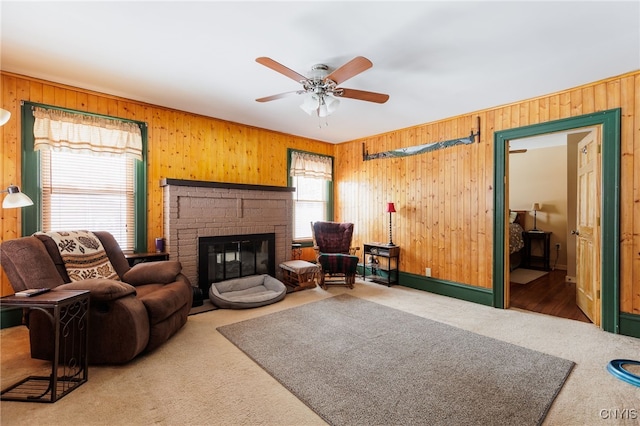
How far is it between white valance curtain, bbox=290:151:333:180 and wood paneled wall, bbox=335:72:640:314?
313 mm

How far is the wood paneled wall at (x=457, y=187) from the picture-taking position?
9.60 ft

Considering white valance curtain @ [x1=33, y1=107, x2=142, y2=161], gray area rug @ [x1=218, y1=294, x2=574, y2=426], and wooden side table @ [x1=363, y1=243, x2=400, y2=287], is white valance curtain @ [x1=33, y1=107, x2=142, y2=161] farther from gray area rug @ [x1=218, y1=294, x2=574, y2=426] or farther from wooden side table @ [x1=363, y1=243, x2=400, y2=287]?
wooden side table @ [x1=363, y1=243, x2=400, y2=287]

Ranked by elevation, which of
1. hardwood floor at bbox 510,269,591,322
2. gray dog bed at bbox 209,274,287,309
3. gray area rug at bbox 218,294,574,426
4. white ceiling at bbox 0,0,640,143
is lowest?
hardwood floor at bbox 510,269,591,322

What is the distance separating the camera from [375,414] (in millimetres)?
1769

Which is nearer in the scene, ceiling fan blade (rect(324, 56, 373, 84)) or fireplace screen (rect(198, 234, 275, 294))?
ceiling fan blade (rect(324, 56, 373, 84))

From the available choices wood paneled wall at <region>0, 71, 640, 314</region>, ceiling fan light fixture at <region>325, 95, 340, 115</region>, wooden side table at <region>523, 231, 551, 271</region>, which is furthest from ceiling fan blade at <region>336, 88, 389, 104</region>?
wooden side table at <region>523, 231, 551, 271</region>

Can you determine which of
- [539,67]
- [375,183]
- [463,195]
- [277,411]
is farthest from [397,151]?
[277,411]

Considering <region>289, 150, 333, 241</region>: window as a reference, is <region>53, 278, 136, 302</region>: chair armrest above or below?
below

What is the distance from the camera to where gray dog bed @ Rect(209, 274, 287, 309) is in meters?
3.61

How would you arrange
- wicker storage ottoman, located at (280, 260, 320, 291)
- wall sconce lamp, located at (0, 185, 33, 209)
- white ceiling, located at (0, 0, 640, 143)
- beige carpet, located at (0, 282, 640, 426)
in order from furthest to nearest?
wicker storage ottoman, located at (280, 260, 320, 291), wall sconce lamp, located at (0, 185, 33, 209), white ceiling, located at (0, 0, 640, 143), beige carpet, located at (0, 282, 640, 426)

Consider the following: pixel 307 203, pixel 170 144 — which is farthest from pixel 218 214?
pixel 307 203

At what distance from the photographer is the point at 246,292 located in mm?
4086

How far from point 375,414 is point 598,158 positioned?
138 inches

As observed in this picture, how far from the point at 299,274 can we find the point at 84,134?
326 cm
